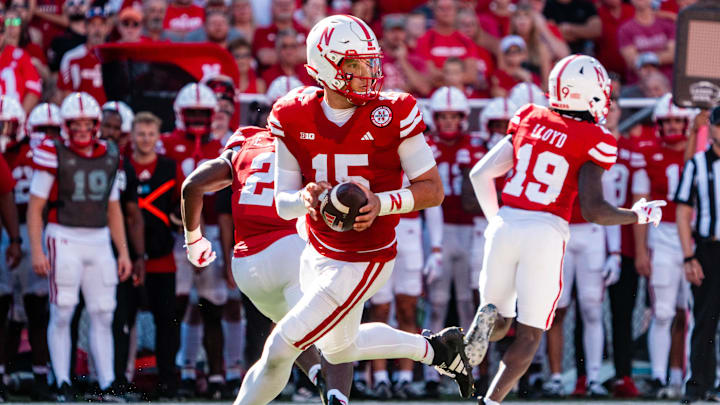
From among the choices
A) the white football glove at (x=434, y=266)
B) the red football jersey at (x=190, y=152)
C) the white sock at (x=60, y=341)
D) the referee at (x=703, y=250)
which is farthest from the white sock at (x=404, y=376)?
the white sock at (x=60, y=341)

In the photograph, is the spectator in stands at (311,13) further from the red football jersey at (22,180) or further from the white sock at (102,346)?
the white sock at (102,346)

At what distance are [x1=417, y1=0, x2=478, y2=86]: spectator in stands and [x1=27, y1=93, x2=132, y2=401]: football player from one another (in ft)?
10.8

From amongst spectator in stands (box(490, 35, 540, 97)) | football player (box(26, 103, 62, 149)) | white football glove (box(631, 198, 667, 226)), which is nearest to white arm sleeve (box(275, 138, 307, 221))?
white football glove (box(631, 198, 667, 226))

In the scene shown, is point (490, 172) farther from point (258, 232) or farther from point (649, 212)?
point (258, 232)

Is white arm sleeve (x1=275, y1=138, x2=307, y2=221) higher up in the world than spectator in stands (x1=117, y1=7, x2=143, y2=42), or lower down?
lower down

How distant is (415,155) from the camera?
17.2 feet

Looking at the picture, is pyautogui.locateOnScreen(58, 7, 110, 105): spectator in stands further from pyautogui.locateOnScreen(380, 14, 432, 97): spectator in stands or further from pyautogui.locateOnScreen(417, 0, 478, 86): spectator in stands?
pyautogui.locateOnScreen(417, 0, 478, 86): spectator in stands

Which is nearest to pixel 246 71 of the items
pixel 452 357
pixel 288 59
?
pixel 288 59

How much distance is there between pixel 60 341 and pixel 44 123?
1.60 metres

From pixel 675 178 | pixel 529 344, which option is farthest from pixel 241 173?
pixel 675 178

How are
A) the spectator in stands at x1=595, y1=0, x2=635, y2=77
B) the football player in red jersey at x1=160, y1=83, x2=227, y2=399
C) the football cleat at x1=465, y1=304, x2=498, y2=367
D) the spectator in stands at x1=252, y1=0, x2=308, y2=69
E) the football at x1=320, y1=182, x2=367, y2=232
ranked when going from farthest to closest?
the spectator in stands at x1=595, y1=0, x2=635, y2=77
the spectator in stands at x1=252, y1=0, x2=308, y2=69
the football player in red jersey at x1=160, y1=83, x2=227, y2=399
the football cleat at x1=465, y1=304, x2=498, y2=367
the football at x1=320, y1=182, x2=367, y2=232

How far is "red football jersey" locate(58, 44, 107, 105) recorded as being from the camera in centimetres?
989

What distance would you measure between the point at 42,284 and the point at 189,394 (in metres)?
1.23

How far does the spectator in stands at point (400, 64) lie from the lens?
406 inches
